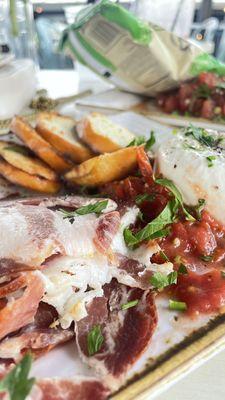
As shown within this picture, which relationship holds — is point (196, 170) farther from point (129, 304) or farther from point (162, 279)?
point (129, 304)

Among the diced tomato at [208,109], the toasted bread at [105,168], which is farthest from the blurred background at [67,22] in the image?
the toasted bread at [105,168]

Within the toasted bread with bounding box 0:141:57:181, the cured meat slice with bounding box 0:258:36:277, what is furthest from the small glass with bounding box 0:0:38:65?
the cured meat slice with bounding box 0:258:36:277

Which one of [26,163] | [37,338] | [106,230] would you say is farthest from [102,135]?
[37,338]

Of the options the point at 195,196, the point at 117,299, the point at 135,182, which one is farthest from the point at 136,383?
the point at 135,182

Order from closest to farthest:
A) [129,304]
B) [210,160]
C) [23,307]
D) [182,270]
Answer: [23,307] → [129,304] → [182,270] → [210,160]

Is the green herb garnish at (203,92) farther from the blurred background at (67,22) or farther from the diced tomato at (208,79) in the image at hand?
the blurred background at (67,22)

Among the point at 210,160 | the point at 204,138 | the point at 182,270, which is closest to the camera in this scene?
the point at 182,270

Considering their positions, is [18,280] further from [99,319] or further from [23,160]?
[23,160]
